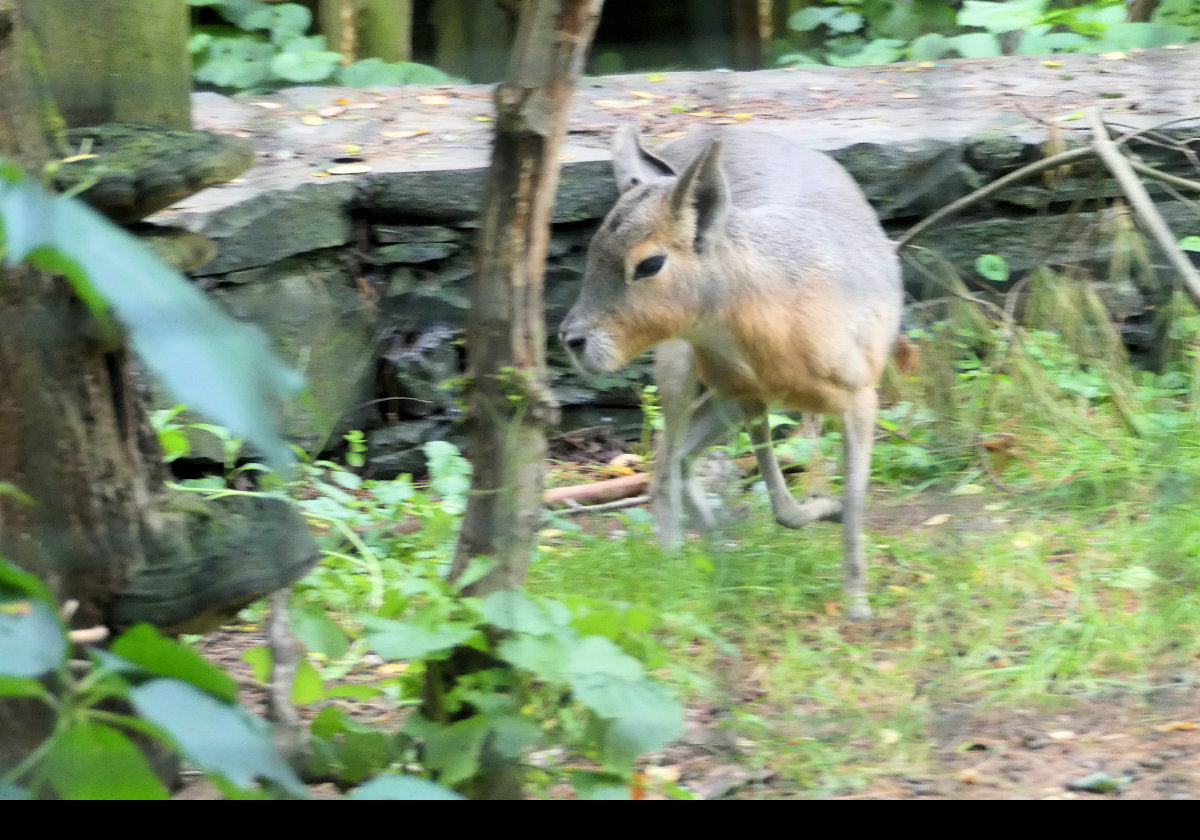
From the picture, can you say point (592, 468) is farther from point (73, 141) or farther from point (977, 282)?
point (73, 141)

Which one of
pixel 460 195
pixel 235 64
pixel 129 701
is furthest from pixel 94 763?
pixel 235 64

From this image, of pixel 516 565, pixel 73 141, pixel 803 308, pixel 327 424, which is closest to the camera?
pixel 73 141

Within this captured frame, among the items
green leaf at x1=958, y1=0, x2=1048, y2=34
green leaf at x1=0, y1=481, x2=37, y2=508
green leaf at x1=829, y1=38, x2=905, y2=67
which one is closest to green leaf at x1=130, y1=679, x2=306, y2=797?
green leaf at x1=0, y1=481, x2=37, y2=508

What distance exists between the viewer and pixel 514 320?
202 cm

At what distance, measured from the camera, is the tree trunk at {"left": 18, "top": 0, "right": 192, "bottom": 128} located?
2986mm

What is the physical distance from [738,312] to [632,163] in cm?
67

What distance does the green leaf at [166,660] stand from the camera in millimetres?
1146

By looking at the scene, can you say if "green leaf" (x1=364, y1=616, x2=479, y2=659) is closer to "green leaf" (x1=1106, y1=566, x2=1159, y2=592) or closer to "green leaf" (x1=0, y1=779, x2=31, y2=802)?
"green leaf" (x1=0, y1=779, x2=31, y2=802)

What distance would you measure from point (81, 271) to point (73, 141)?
1.37 metres

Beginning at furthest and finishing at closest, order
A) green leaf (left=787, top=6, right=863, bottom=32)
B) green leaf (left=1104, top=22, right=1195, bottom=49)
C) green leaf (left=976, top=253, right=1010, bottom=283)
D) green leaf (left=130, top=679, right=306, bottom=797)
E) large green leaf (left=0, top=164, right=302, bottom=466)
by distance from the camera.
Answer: green leaf (left=787, top=6, right=863, bottom=32) → green leaf (left=1104, top=22, right=1195, bottom=49) → green leaf (left=976, top=253, right=1010, bottom=283) → green leaf (left=130, top=679, right=306, bottom=797) → large green leaf (left=0, top=164, right=302, bottom=466)

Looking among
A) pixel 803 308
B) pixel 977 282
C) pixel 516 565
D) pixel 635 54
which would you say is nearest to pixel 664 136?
pixel 635 54

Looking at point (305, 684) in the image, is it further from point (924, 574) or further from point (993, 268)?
point (993, 268)

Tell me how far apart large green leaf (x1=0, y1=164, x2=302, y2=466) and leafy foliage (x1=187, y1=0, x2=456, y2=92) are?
16.6ft

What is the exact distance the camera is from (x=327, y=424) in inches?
143
